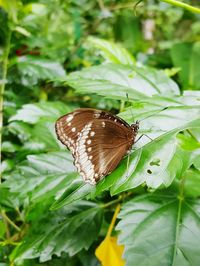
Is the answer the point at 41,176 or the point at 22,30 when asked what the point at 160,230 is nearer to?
the point at 41,176

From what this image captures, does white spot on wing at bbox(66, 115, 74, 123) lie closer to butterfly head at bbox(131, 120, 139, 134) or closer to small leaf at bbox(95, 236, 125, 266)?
butterfly head at bbox(131, 120, 139, 134)

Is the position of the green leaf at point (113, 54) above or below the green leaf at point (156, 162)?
above

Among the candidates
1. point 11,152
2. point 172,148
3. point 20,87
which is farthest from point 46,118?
point 172,148

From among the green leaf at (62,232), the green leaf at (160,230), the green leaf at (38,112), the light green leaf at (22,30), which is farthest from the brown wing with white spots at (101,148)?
the light green leaf at (22,30)

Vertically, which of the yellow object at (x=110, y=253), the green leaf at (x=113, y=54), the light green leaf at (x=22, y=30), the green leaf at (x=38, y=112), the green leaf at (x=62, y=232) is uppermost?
the light green leaf at (x=22, y=30)

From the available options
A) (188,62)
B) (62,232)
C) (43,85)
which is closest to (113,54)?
(43,85)

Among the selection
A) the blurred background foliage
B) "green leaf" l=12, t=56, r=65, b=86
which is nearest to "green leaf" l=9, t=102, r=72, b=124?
the blurred background foliage

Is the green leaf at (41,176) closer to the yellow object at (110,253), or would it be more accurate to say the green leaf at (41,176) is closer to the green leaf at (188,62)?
the yellow object at (110,253)
